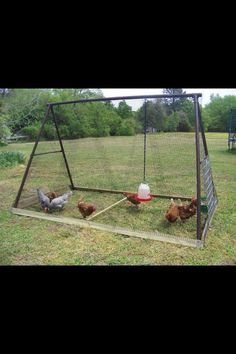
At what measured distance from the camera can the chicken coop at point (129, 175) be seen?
3213 millimetres

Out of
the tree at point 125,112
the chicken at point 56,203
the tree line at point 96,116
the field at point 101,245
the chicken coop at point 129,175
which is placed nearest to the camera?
the field at point 101,245

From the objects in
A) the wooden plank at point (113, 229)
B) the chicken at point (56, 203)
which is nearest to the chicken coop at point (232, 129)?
the chicken at point (56, 203)

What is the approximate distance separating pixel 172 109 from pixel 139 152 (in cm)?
620

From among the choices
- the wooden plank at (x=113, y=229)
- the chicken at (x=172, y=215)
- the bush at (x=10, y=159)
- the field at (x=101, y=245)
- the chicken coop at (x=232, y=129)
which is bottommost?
the field at (x=101, y=245)

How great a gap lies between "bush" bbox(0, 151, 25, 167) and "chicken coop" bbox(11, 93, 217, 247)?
605 millimetres

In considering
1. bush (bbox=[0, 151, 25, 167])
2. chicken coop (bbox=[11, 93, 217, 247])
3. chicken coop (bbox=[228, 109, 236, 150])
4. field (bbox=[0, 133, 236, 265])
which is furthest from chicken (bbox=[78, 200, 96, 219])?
chicken coop (bbox=[228, 109, 236, 150])

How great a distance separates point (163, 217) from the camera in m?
3.57

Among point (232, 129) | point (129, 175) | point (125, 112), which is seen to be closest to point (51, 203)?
point (125, 112)

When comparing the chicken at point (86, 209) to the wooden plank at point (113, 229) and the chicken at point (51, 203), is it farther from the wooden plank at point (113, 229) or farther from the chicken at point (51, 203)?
the chicken at point (51, 203)

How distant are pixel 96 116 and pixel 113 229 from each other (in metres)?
4.15

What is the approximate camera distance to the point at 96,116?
6.72 m

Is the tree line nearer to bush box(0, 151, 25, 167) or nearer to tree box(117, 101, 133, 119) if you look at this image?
tree box(117, 101, 133, 119)

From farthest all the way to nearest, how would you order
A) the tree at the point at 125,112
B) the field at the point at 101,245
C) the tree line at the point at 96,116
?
the tree at the point at 125,112 → the tree line at the point at 96,116 → the field at the point at 101,245
